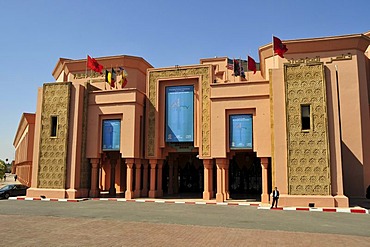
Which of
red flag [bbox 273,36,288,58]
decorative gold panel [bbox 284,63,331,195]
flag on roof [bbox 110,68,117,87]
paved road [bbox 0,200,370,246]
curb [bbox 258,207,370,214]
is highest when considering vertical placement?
red flag [bbox 273,36,288,58]

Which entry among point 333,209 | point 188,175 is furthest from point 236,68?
point 333,209

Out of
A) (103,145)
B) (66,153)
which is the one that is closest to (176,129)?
(103,145)

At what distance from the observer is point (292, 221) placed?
45.4ft

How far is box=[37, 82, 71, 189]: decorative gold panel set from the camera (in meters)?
24.1

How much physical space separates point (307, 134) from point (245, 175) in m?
11.6

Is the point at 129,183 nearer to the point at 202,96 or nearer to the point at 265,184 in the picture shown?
the point at 202,96

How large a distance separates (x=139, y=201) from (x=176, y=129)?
18.8 ft

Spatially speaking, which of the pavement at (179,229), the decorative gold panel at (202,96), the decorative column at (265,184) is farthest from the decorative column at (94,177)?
the decorative column at (265,184)

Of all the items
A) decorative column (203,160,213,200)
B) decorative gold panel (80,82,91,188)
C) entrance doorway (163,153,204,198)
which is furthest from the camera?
entrance doorway (163,153,204,198)

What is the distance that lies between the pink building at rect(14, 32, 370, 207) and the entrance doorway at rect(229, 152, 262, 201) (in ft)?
19.6

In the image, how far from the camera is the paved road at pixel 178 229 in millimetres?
9625

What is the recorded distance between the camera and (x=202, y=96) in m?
24.3

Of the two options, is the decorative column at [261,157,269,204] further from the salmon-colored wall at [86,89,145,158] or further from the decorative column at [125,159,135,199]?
the decorative column at [125,159,135,199]

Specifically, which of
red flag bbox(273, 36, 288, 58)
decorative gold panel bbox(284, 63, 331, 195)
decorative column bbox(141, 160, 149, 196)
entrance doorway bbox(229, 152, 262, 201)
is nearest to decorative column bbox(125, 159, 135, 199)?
decorative column bbox(141, 160, 149, 196)
